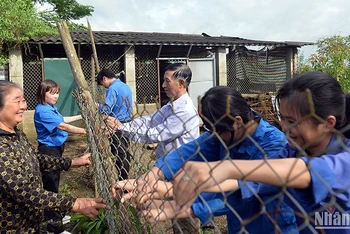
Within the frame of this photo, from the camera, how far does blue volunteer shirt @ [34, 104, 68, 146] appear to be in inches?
175

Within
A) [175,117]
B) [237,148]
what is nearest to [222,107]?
[237,148]

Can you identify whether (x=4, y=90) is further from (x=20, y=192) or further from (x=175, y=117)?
(x=175, y=117)

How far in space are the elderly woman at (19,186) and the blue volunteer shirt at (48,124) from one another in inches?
74.7

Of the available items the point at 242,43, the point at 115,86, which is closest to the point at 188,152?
the point at 115,86

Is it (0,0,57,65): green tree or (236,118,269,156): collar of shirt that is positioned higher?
(0,0,57,65): green tree

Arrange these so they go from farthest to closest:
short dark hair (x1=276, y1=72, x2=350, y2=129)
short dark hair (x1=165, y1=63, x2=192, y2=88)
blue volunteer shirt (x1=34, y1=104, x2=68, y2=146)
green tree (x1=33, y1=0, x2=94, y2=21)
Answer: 1. green tree (x1=33, y1=0, x2=94, y2=21)
2. blue volunteer shirt (x1=34, y1=104, x2=68, y2=146)
3. short dark hair (x1=165, y1=63, x2=192, y2=88)
4. short dark hair (x1=276, y1=72, x2=350, y2=129)

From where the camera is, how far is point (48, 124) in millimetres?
4488

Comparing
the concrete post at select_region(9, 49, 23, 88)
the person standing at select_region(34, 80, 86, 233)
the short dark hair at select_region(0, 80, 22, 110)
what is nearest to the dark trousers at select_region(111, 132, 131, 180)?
the person standing at select_region(34, 80, 86, 233)

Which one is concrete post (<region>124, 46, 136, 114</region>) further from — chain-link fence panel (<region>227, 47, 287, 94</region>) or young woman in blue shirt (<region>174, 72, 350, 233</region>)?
young woman in blue shirt (<region>174, 72, 350, 233</region>)

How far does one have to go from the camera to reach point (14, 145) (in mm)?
2359

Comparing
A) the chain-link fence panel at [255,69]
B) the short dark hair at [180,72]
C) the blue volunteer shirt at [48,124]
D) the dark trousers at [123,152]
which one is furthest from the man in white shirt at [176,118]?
the chain-link fence panel at [255,69]

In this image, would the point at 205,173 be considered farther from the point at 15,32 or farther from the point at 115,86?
the point at 15,32

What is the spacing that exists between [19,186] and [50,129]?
2419 mm

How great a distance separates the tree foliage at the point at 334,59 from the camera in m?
9.22
